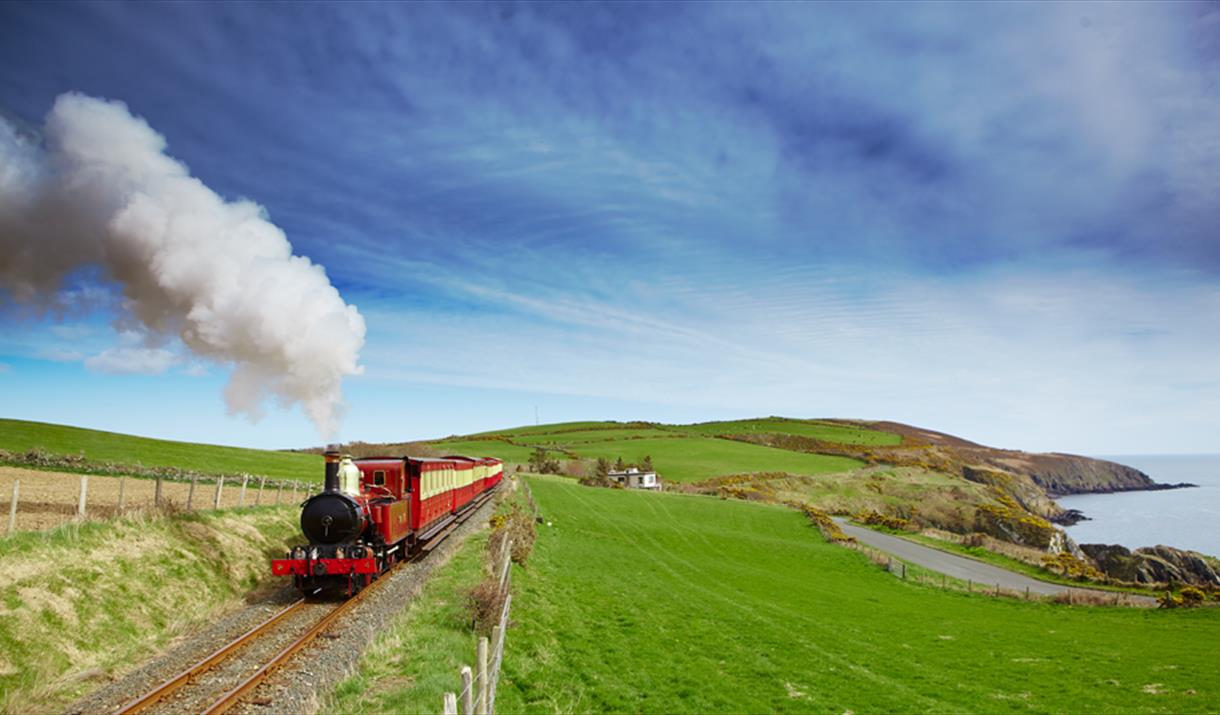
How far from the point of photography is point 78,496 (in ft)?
93.7

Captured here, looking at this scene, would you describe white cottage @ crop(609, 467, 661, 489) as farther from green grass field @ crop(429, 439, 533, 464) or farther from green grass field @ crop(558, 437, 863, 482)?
green grass field @ crop(429, 439, 533, 464)

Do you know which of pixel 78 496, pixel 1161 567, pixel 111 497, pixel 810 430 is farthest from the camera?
pixel 810 430

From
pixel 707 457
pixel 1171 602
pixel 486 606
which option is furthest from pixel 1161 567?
pixel 707 457

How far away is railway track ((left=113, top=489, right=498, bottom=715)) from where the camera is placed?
1102 centimetres

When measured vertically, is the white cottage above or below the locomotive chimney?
below

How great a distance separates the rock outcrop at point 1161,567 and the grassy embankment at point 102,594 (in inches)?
2280

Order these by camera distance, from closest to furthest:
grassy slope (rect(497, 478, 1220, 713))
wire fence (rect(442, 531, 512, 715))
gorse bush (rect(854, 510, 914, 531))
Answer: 1. wire fence (rect(442, 531, 512, 715))
2. grassy slope (rect(497, 478, 1220, 713))
3. gorse bush (rect(854, 510, 914, 531))

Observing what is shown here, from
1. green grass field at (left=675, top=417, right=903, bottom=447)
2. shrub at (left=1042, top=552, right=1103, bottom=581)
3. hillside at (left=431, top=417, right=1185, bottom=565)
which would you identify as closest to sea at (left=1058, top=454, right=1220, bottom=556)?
hillside at (left=431, top=417, right=1185, bottom=565)

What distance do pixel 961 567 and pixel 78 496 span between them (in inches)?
2027

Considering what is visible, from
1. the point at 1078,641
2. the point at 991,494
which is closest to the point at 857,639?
the point at 1078,641

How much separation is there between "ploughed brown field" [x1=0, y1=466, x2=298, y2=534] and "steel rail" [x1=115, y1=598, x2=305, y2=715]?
23.3ft

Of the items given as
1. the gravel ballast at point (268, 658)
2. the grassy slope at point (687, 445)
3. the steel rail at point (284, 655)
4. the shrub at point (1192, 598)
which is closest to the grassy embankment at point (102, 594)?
the gravel ballast at point (268, 658)

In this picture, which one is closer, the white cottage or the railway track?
the railway track

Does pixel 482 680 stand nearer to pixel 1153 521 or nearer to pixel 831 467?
pixel 831 467
